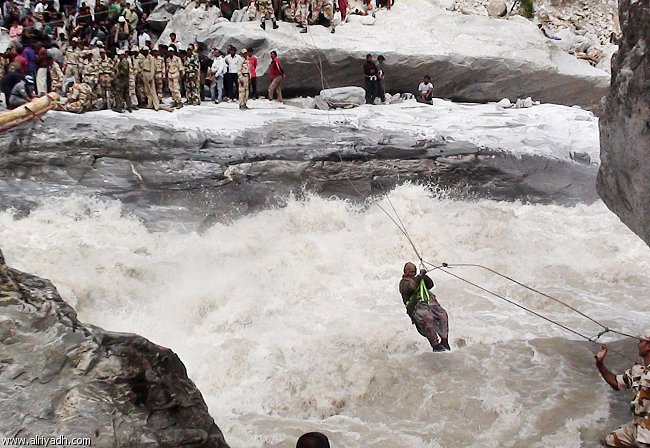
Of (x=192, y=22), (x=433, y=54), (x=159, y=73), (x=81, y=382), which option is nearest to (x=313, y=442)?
(x=81, y=382)

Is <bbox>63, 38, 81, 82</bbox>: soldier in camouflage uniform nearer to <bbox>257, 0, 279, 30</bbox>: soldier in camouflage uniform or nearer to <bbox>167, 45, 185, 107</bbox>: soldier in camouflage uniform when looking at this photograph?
<bbox>167, 45, 185, 107</bbox>: soldier in camouflage uniform

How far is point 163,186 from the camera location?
475 inches

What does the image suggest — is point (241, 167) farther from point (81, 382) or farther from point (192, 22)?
point (81, 382)

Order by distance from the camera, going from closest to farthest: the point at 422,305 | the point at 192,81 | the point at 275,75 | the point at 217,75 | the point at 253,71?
the point at 422,305, the point at 192,81, the point at 217,75, the point at 253,71, the point at 275,75

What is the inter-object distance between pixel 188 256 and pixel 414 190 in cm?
476

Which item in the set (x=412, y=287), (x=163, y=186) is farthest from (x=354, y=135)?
(x=412, y=287)

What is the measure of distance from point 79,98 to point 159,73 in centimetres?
192

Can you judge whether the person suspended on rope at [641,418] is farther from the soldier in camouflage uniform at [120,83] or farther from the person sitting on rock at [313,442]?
the soldier in camouflage uniform at [120,83]

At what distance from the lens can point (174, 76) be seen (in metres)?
14.0

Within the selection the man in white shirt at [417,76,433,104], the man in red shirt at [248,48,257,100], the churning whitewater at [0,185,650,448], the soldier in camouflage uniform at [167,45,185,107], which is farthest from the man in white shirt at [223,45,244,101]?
the man in white shirt at [417,76,433,104]

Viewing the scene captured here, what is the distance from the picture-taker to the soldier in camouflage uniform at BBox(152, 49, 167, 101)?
13.9 m

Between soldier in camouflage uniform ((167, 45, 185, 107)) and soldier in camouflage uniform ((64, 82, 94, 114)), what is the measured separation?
1.76 metres

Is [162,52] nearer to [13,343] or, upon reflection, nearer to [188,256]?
[188,256]

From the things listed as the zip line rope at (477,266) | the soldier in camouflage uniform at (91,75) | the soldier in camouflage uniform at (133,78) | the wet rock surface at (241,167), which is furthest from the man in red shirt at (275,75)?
the soldier in camouflage uniform at (91,75)
